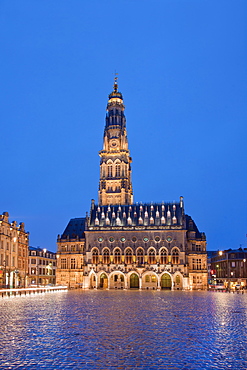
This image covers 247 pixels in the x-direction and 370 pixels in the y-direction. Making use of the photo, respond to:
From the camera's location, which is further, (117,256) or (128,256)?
(117,256)

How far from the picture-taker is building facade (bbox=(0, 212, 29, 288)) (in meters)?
87.6

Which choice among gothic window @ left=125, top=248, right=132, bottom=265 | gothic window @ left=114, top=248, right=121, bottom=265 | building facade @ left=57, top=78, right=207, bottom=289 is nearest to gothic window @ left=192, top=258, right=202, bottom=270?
building facade @ left=57, top=78, right=207, bottom=289

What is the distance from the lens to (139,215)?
105m

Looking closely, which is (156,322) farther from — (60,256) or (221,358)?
(60,256)

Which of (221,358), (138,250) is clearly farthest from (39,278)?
(221,358)

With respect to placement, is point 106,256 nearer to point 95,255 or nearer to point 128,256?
point 95,255

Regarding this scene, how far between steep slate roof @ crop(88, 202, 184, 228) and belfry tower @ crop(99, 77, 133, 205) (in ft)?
54.0

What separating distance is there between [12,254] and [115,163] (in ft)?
152

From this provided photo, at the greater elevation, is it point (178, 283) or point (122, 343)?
point (122, 343)

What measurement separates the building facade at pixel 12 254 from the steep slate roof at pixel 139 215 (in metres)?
17.4

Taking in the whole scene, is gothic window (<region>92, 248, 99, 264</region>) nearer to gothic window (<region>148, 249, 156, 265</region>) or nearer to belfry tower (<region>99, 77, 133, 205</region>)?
gothic window (<region>148, 249, 156, 265</region>)

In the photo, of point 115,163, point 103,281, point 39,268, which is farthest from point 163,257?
point 39,268

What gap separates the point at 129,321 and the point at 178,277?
7592 cm

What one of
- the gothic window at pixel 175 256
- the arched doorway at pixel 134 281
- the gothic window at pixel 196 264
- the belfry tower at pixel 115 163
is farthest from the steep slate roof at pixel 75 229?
Answer: the gothic window at pixel 196 264
